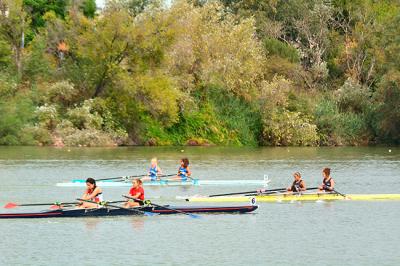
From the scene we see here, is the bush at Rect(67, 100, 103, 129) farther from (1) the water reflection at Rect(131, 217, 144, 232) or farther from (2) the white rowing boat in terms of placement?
(1) the water reflection at Rect(131, 217, 144, 232)

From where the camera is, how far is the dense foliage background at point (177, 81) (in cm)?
6762

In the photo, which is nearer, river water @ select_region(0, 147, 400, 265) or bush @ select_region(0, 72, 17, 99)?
river water @ select_region(0, 147, 400, 265)

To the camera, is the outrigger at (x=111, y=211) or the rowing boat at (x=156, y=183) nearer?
the outrigger at (x=111, y=211)

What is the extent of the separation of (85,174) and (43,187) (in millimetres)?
6034

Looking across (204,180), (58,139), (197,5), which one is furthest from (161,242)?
(197,5)

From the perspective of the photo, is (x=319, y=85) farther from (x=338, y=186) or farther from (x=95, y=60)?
(x=338, y=186)

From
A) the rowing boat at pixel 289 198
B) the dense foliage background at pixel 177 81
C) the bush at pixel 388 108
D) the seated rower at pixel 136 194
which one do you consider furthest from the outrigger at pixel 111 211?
the bush at pixel 388 108

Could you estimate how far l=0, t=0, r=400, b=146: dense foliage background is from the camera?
67.6 m

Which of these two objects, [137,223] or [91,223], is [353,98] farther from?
[91,223]

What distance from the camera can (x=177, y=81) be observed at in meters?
72.0

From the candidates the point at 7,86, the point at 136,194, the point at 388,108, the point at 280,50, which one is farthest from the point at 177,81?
the point at 136,194

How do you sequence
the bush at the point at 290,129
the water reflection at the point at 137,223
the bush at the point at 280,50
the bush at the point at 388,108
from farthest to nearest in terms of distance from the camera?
the bush at the point at 280,50 → the bush at the point at 290,129 → the bush at the point at 388,108 → the water reflection at the point at 137,223

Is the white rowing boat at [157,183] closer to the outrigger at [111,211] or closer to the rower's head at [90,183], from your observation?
the outrigger at [111,211]

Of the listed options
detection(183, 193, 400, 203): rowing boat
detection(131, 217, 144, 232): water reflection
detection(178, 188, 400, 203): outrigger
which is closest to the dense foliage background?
detection(178, 188, 400, 203): outrigger
